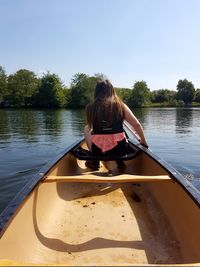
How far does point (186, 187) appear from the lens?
335 centimetres

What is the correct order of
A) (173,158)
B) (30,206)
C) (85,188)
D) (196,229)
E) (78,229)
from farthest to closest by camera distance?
(173,158) < (85,188) < (78,229) < (30,206) < (196,229)

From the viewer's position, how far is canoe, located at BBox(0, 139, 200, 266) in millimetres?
2945

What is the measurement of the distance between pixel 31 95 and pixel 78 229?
80045 mm

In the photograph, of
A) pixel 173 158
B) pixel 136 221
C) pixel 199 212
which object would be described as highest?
pixel 199 212

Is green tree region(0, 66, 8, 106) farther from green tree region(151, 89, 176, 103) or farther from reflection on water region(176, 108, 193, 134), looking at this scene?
reflection on water region(176, 108, 193, 134)

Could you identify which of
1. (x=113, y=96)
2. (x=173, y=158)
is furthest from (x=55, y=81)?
(x=113, y=96)

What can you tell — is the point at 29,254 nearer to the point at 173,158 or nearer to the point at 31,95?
the point at 173,158

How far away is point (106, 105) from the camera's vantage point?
16.7ft

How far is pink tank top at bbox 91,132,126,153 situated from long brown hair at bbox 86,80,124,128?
27cm

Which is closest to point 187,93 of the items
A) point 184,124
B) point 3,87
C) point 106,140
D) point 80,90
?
point 80,90

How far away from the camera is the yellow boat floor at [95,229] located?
309 centimetres

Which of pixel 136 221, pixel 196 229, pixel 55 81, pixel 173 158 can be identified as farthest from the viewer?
pixel 55 81

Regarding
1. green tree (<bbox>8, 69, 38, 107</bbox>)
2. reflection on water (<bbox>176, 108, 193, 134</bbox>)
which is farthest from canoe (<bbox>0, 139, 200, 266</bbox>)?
green tree (<bbox>8, 69, 38, 107</bbox>)

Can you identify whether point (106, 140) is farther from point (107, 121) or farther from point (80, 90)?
point (80, 90)
